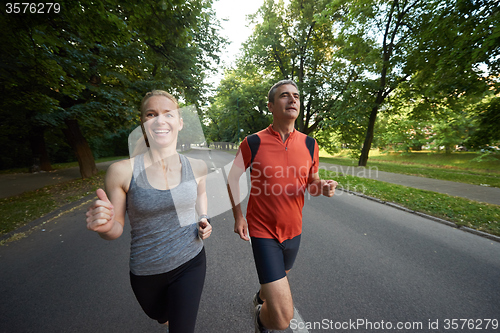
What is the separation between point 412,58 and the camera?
10.5 m

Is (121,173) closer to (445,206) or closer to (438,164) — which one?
(445,206)

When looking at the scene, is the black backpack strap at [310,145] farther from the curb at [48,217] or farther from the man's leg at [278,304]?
the curb at [48,217]

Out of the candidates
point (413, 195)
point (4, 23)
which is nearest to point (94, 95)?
point (4, 23)

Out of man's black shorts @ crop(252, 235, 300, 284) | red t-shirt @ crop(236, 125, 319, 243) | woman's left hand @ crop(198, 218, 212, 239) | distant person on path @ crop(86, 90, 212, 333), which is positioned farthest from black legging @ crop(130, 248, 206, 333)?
red t-shirt @ crop(236, 125, 319, 243)

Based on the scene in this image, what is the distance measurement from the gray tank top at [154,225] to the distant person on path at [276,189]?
0.69m

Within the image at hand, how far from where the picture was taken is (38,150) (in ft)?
41.9

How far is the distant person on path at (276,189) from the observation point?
5.83ft

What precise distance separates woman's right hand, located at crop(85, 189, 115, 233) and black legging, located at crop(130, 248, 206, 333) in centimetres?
63

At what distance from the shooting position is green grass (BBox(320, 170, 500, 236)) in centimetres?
469

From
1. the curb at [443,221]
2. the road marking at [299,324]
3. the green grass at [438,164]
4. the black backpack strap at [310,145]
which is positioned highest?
the black backpack strap at [310,145]

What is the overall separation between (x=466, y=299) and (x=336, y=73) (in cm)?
1825

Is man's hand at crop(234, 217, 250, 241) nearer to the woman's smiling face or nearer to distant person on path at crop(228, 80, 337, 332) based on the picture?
distant person on path at crop(228, 80, 337, 332)

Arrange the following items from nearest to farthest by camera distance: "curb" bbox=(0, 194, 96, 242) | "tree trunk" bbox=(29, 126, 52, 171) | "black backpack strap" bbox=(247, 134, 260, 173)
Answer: "black backpack strap" bbox=(247, 134, 260, 173) → "curb" bbox=(0, 194, 96, 242) → "tree trunk" bbox=(29, 126, 52, 171)

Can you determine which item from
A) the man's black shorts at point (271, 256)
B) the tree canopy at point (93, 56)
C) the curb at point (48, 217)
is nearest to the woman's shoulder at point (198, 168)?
the man's black shorts at point (271, 256)
